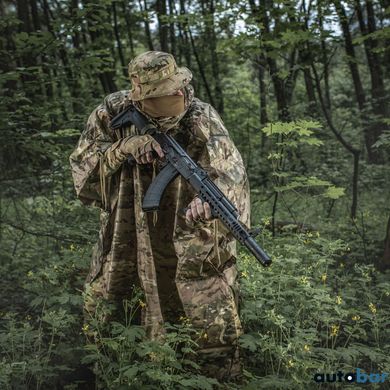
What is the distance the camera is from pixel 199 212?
294cm

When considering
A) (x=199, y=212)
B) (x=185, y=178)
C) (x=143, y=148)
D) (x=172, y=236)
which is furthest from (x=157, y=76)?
(x=172, y=236)

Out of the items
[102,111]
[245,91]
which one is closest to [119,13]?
[245,91]

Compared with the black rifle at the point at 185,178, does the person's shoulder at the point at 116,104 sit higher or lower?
higher

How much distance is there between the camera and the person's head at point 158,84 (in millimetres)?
3096

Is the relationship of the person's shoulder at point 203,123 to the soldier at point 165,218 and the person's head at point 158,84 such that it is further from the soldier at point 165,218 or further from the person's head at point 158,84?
the person's head at point 158,84

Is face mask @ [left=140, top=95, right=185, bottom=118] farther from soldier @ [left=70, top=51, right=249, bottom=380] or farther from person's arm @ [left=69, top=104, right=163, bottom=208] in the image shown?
person's arm @ [left=69, top=104, right=163, bottom=208]

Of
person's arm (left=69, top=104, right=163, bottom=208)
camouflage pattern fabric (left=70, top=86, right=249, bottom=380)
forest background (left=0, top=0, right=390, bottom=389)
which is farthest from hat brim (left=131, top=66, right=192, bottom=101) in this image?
forest background (left=0, top=0, right=390, bottom=389)

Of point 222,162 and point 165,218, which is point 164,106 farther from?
point 165,218

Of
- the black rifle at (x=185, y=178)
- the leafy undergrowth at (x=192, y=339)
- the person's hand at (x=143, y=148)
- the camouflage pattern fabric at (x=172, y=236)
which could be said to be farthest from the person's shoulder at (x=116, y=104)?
the leafy undergrowth at (x=192, y=339)

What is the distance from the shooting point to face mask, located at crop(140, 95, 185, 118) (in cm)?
315

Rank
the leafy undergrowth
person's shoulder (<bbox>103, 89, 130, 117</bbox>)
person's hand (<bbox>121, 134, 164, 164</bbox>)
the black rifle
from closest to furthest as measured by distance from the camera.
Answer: the leafy undergrowth < the black rifle < person's hand (<bbox>121, 134, 164, 164</bbox>) < person's shoulder (<bbox>103, 89, 130, 117</bbox>)

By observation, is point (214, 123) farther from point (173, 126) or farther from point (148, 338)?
point (148, 338)

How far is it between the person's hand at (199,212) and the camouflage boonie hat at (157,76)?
0.72 m

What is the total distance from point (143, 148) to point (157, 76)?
17.8 inches
